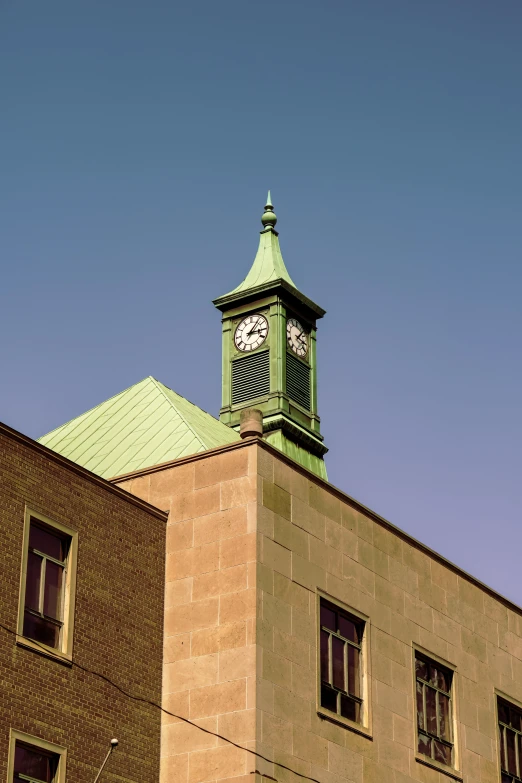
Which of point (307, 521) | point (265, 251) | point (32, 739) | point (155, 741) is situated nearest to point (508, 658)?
point (307, 521)

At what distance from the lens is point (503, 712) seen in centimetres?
3516

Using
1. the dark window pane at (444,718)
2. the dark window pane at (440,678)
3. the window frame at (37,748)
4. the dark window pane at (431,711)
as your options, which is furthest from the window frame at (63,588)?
the dark window pane at (444,718)

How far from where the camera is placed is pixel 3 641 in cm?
2548

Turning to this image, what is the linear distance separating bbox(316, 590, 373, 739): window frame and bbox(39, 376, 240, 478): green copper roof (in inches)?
213

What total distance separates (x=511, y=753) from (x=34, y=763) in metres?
13.4

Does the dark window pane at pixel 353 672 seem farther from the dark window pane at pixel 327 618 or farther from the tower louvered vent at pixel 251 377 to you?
the tower louvered vent at pixel 251 377

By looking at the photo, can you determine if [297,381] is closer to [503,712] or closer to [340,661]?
[503,712]

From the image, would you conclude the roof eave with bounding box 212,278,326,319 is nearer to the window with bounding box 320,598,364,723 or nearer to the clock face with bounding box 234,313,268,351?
the clock face with bounding box 234,313,268,351

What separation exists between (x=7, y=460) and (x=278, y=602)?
5799 mm

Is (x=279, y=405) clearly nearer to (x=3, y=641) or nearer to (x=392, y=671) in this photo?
(x=392, y=671)

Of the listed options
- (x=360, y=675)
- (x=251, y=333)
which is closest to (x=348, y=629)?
(x=360, y=675)

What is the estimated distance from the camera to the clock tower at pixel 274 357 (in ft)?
188

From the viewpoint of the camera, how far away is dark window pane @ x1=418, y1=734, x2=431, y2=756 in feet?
105

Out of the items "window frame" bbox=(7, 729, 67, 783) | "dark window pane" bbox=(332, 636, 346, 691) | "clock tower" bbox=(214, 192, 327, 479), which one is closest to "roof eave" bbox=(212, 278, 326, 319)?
"clock tower" bbox=(214, 192, 327, 479)
